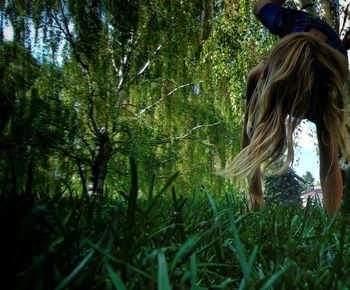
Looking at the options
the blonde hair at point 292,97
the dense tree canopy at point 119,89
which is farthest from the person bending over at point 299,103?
the dense tree canopy at point 119,89

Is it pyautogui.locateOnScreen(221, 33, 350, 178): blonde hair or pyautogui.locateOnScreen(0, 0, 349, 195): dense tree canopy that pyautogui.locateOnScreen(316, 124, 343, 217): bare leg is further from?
pyautogui.locateOnScreen(0, 0, 349, 195): dense tree canopy

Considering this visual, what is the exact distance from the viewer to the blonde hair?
1564 mm

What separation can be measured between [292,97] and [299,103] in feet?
0.13

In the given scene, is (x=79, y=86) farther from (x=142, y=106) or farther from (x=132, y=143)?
(x=142, y=106)

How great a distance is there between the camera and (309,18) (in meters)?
1.80

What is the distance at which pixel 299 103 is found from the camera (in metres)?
1.64

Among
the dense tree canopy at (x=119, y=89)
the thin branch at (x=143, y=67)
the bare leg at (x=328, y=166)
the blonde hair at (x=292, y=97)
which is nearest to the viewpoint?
the dense tree canopy at (x=119, y=89)

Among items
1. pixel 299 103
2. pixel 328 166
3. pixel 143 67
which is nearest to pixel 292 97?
pixel 299 103

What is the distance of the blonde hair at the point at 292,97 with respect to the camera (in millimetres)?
1564

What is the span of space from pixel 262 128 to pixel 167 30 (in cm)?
237

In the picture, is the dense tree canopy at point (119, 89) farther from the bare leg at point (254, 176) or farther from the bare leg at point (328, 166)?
the bare leg at point (328, 166)

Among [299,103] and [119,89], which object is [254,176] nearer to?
[299,103]

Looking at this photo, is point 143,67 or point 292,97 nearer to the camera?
point 292,97

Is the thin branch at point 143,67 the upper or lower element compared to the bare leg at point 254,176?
upper
